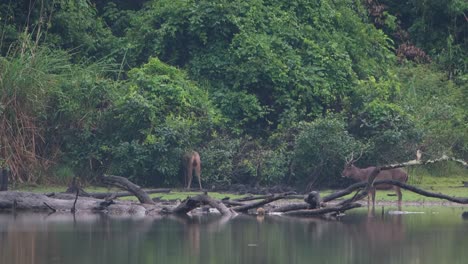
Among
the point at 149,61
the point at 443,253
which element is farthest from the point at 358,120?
the point at 443,253

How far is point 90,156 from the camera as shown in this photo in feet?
76.2

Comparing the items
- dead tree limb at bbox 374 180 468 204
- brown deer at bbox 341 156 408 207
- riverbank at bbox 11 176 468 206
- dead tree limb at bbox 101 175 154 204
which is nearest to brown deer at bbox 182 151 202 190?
riverbank at bbox 11 176 468 206

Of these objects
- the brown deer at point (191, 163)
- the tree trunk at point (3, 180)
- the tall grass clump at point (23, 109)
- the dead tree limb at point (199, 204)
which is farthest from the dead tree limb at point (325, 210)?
the tall grass clump at point (23, 109)

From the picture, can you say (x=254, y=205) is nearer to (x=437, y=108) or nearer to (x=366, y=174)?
(x=366, y=174)

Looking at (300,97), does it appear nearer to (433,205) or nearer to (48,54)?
(433,205)

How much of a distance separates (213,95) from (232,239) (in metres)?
10.3

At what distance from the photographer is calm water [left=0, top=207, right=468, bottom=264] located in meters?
13.0

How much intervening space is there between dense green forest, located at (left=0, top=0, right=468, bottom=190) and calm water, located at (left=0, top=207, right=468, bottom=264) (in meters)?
→ 4.48

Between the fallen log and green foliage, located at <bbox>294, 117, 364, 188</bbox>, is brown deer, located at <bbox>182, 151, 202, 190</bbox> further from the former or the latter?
the fallen log

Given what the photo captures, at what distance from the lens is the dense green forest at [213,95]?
910 inches

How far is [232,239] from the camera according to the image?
14867mm

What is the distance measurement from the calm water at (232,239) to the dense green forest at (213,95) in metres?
4.48

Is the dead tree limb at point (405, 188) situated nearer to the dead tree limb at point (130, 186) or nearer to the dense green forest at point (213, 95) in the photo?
the dead tree limb at point (130, 186)

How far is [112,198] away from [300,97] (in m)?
6.96
